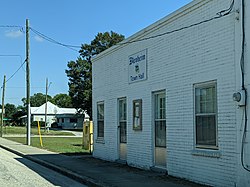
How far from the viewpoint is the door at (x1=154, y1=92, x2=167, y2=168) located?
13.6 metres

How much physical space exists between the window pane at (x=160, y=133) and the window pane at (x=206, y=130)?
7.49 ft

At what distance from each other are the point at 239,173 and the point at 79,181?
535 centimetres

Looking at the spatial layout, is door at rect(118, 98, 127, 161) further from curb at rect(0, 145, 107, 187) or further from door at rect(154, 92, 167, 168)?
door at rect(154, 92, 167, 168)

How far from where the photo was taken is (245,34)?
9.38 metres

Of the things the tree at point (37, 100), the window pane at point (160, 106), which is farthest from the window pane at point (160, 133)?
the tree at point (37, 100)

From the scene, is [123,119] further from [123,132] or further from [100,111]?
[100,111]

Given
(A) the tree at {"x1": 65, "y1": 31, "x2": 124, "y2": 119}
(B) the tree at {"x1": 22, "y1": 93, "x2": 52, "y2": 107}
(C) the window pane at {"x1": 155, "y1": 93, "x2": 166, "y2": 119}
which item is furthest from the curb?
(B) the tree at {"x1": 22, "y1": 93, "x2": 52, "y2": 107}

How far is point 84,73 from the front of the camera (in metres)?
71.0

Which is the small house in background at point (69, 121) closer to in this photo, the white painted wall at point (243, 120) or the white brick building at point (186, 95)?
the white brick building at point (186, 95)

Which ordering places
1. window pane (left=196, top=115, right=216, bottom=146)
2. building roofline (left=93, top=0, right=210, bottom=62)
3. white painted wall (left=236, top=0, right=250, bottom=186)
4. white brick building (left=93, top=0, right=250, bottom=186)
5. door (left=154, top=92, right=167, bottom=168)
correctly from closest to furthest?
white painted wall (left=236, top=0, right=250, bottom=186)
white brick building (left=93, top=0, right=250, bottom=186)
window pane (left=196, top=115, right=216, bottom=146)
building roofline (left=93, top=0, right=210, bottom=62)
door (left=154, top=92, right=167, bottom=168)

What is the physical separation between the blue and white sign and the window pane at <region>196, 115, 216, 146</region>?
12.5 ft

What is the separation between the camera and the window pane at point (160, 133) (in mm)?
13602

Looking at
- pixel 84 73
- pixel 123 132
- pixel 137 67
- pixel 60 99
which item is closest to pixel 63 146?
pixel 123 132

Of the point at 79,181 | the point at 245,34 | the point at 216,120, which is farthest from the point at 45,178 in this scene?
the point at 245,34
